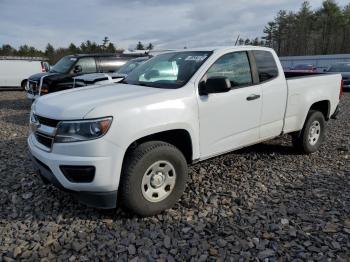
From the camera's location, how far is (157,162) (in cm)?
350

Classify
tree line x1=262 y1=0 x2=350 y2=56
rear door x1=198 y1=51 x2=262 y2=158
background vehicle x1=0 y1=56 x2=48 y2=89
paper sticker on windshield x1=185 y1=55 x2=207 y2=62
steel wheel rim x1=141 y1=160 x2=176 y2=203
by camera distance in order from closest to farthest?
steel wheel rim x1=141 y1=160 x2=176 y2=203, rear door x1=198 y1=51 x2=262 y2=158, paper sticker on windshield x1=185 y1=55 x2=207 y2=62, background vehicle x1=0 y1=56 x2=48 y2=89, tree line x1=262 y1=0 x2=350 y2=56

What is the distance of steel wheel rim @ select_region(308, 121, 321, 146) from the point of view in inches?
226

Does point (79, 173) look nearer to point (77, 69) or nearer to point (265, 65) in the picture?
point (265, 65)

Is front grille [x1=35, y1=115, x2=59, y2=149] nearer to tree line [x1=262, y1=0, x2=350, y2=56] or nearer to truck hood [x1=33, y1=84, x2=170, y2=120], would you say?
truck hood [x1=33, y1=84, x2=170, y2=120]

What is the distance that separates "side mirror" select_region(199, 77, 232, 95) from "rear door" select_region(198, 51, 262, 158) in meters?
0.08

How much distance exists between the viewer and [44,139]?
3.46 metres

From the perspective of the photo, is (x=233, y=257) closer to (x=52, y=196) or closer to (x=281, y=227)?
(x=281, y=227)

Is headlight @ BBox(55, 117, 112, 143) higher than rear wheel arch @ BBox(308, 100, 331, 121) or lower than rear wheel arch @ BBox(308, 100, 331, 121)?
higher

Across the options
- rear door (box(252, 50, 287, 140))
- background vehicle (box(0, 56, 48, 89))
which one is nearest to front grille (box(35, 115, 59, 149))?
rear door (box(252, 50, 287, 140))

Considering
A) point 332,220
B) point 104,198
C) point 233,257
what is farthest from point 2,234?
point 332,220

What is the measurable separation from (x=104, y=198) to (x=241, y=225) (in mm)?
1404

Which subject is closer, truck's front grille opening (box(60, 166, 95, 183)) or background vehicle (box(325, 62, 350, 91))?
truck's front grille opening (box(60, 166, 95, 183))

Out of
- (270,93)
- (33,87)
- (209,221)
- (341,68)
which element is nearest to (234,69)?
(270,93)

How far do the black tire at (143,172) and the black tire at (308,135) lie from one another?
2694 millimetres
